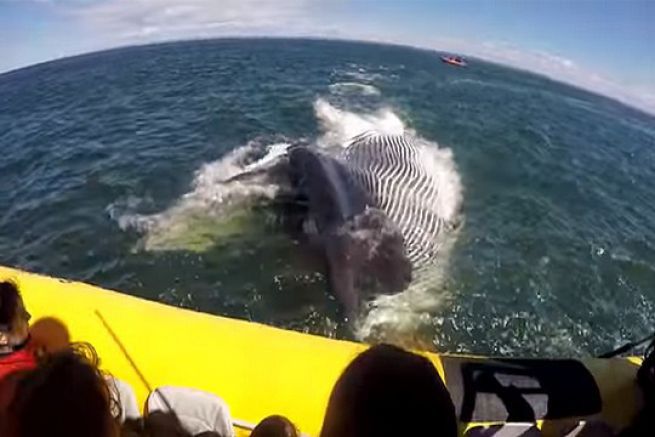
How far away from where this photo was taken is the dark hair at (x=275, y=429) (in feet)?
12.5

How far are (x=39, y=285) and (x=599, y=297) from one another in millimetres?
8030

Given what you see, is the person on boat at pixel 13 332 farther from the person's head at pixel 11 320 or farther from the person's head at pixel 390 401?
the person's head at pixel 390 401

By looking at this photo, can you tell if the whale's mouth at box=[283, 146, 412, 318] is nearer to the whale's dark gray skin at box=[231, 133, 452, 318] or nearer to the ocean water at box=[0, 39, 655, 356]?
the whale's dark gray skin at box=[231, 133, 452, 318]

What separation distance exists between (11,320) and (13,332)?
0.08 m

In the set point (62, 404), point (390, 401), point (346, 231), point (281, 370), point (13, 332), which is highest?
point (390, 401)

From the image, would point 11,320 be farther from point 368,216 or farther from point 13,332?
point 368,216

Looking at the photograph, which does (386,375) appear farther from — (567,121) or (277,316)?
(567,121)

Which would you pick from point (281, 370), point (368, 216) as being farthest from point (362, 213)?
point (281, 370)

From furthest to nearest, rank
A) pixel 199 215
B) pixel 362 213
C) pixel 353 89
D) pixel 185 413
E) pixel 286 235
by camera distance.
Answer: pixel 353 89, pixel 199 215, pixel 286 235, pixel 362 213, pixel 185 413

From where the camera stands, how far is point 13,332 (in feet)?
13.7

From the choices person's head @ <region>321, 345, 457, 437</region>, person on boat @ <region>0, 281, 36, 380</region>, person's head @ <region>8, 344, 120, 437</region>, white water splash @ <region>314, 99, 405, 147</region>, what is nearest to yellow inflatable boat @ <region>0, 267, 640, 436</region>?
person on boat @ <region>0, 281, 36, 380</region>

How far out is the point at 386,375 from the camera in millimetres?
2207

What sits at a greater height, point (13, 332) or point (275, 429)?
point (13, 332)

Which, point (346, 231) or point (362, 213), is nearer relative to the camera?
point (346, 231)
